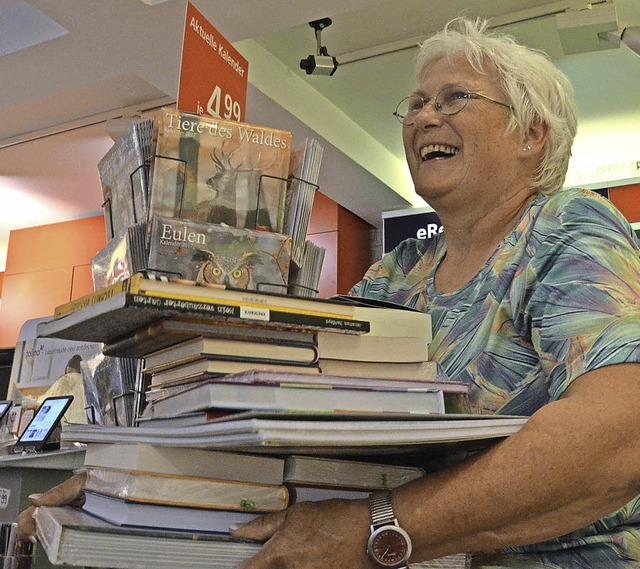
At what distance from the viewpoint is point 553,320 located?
3.25ft

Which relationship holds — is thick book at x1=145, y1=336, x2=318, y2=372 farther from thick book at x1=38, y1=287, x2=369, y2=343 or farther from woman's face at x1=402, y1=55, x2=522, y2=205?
woman's face at x1=402, y1=55, x2=522, y2=205

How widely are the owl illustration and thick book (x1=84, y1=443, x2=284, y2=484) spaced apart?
302mm

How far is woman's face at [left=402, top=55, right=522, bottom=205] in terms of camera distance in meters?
1.41

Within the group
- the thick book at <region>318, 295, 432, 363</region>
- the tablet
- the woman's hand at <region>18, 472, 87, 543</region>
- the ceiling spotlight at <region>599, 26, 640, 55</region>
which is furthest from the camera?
the ceiling spotlight at <region>599, 26, 640, 55</region>

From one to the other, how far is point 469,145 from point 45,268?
6662 millimetres

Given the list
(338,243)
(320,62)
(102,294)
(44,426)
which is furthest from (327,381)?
(338,243)

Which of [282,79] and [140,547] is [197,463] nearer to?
[140,547]

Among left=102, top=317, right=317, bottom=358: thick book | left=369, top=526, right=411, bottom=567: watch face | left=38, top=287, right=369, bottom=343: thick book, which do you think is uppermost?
left=38, top=287, right=369, bottom=343: thick book

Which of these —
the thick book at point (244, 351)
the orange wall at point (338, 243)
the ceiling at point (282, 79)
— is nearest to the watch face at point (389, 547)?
the thick book at point (244, 351)

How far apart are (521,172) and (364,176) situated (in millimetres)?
4397

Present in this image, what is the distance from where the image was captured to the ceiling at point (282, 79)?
3.86 m

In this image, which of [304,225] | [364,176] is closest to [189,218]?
[304,225]

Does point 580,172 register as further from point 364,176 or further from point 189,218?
point 189,218

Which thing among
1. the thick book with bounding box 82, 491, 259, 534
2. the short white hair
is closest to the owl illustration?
the thick book with bounding box 82, 491, 259, 534
